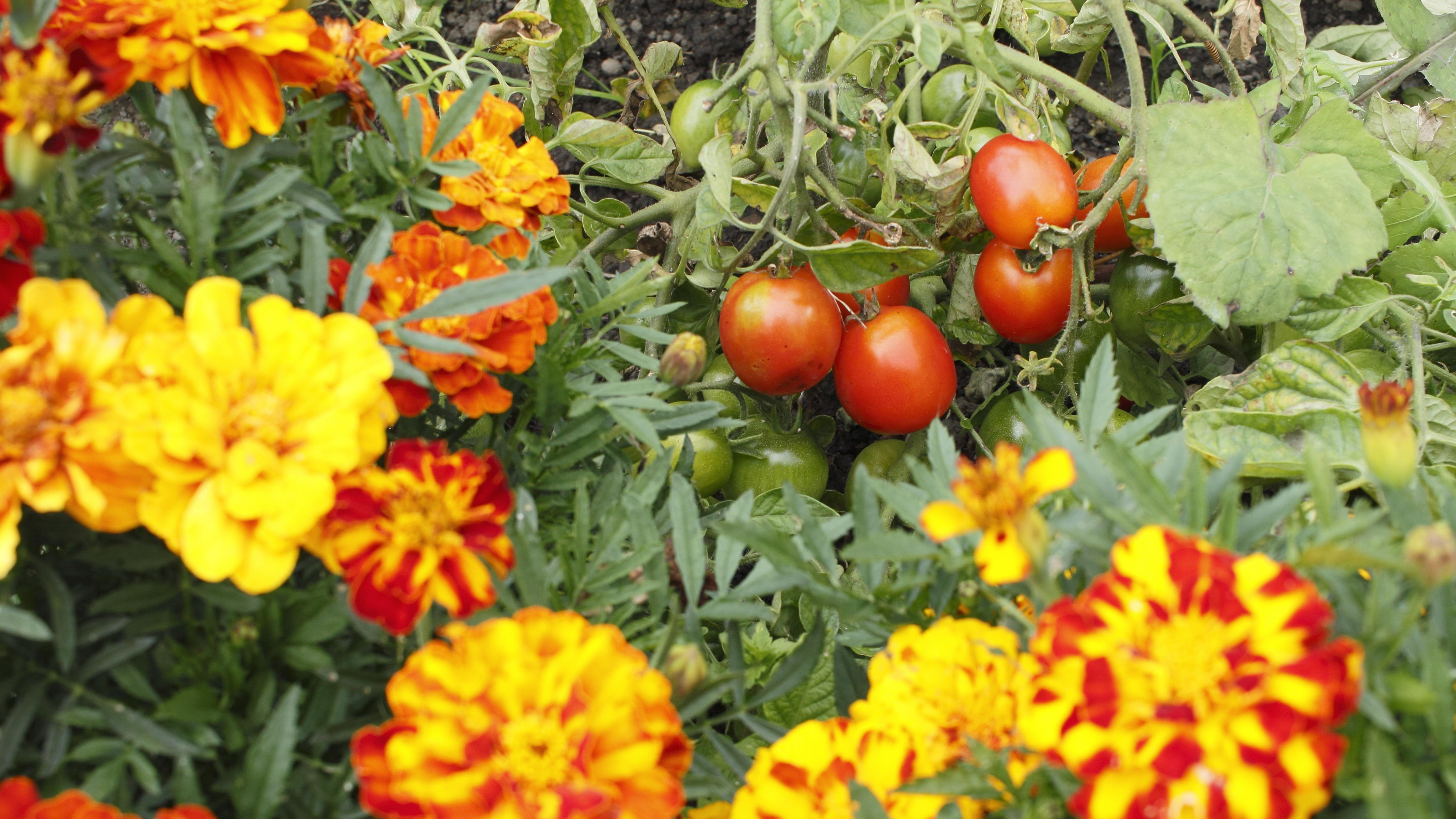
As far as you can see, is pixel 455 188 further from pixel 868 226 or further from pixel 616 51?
pixel 616 51

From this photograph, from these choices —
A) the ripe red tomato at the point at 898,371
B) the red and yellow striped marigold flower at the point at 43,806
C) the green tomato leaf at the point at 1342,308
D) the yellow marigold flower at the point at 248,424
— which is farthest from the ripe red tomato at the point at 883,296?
the red and yellow striped marigold flower at the point at 43,806

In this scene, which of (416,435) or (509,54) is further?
(509,54)

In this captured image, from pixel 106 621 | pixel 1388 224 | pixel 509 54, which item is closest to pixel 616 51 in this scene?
pixel 509 54

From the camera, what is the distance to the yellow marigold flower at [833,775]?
0.46m

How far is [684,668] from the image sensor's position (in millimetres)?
438

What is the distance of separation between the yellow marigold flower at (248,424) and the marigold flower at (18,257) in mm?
52

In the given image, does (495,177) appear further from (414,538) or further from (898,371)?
(898,371)

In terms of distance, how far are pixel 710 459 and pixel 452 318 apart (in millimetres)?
467

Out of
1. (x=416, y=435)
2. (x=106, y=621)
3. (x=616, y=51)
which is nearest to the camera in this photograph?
(x=106, y=621)

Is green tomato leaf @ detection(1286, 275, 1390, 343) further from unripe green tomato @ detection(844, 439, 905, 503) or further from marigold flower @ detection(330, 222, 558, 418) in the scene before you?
marigold flower @ detection(330, 222, 558, 418)

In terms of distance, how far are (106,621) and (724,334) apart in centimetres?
58

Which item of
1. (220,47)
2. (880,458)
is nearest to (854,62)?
(880,458)

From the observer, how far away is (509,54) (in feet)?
3.42

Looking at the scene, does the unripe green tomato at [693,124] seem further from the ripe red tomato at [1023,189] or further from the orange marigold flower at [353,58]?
the orange marigold flower at [353,58]
